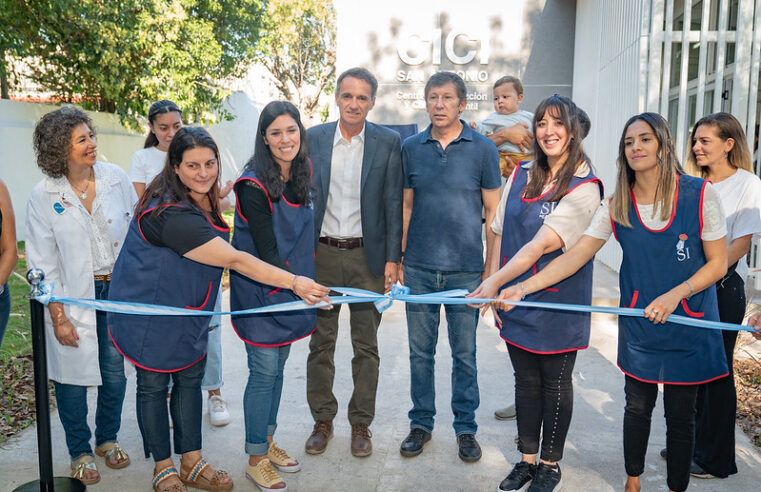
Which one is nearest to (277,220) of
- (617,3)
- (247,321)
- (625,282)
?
(247,321)

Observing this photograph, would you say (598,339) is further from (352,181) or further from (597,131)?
(597,131)

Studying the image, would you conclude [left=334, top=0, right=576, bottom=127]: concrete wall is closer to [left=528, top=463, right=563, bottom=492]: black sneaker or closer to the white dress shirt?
the white dress shirt

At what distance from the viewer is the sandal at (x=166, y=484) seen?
3.14 m

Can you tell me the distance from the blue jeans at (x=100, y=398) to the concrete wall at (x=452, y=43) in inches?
340

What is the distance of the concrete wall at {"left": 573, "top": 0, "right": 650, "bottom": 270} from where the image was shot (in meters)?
8.01

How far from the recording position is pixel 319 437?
146 inches

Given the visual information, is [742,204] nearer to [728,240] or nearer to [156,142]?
[728,240]

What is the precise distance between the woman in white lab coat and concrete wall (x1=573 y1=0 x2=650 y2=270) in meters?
6.48

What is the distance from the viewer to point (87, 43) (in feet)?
34.4

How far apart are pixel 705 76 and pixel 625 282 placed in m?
5.82

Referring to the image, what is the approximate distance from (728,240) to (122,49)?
1041 centimetres

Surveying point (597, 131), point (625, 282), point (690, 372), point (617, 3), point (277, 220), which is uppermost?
point (617, 3)

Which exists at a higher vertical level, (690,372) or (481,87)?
(481,87)

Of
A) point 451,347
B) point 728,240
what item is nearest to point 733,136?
point 728,240
